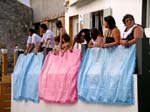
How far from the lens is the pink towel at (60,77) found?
1378 centimetres

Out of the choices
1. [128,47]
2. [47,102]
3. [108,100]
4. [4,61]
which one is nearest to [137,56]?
[128,47]

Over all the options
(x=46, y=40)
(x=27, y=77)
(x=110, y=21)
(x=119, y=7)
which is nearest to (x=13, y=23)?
(x=27, y=77)

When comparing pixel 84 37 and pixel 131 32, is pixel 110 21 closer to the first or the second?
pixel 131 32

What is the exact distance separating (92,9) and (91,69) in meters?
7.11

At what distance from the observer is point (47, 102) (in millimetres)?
15383

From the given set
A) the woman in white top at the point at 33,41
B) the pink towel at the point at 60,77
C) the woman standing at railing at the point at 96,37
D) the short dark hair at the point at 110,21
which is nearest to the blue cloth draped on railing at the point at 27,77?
the woman in white top at the point at 33,41

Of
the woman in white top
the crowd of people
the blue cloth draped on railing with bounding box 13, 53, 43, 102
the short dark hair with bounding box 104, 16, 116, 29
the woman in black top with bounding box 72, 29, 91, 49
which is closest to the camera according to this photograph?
the crowd of people

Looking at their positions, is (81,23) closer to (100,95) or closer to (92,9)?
(92,9)

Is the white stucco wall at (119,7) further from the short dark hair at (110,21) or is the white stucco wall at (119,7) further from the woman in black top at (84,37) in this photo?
the short dark hair at (110,21)

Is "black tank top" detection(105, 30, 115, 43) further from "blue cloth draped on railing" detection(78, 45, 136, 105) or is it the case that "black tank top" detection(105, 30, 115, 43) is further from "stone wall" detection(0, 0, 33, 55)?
"stone wall" detection(0, 0, 33, 55)

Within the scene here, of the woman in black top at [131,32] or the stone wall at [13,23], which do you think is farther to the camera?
the stone wall at [13,23]

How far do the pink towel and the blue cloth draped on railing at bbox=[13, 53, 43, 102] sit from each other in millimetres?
552

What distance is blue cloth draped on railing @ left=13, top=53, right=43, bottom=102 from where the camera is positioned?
1634 cm

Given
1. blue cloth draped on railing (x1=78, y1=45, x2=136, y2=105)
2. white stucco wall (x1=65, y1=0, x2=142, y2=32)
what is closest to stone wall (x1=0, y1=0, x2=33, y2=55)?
white stucco wall (x1=65, y1=0, x2=142, y2=32)
